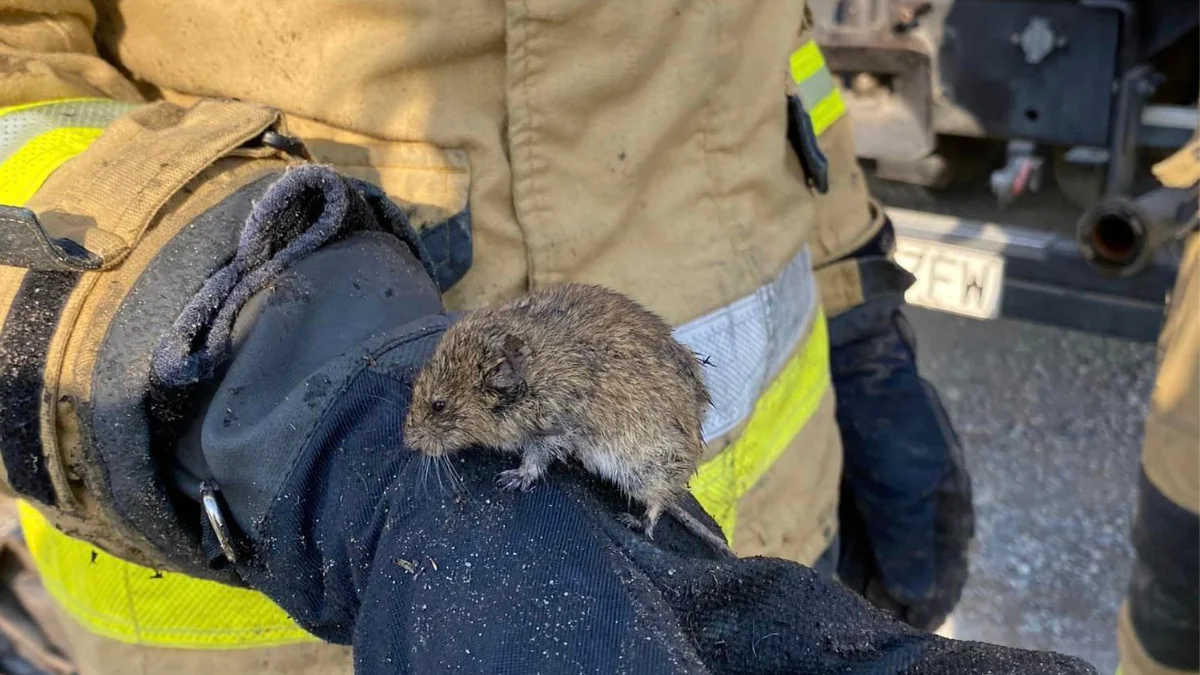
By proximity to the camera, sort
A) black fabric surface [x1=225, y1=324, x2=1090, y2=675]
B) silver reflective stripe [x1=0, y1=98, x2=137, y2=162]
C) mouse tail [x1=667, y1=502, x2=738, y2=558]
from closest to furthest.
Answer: black fabric surface [x1=225, y1=324, x2=1090, y2=675] → mouse tail [x1=667, y1=502, x2=738, y2=558] → silver reflective stripe [x1=0, y1=98, x2=137, y2=162]

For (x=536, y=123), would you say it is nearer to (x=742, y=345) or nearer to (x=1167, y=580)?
(x=742, y=345)

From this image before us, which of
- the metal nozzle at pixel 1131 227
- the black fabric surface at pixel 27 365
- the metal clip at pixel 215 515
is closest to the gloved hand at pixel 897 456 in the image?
the metal nozzle at pixel 1131 227

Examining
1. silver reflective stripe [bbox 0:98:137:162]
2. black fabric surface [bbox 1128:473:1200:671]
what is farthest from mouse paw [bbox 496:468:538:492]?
black fabric surface [bbox 1128:473:1200:671]

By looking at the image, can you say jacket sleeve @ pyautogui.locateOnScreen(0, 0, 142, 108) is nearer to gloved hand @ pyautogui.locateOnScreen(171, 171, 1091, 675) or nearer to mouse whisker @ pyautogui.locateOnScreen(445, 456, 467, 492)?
gloved hand @ pyautogui.locateOnScreen(171, 171, 1091, 675)

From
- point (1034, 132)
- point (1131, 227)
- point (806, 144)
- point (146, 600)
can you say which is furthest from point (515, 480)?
point (1034, 132)

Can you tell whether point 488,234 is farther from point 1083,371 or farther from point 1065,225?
point 1083,371

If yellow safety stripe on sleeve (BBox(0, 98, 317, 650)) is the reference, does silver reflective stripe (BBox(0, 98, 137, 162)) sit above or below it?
above

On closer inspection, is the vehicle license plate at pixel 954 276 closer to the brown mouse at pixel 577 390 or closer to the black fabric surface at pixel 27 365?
the brown mouse at pixel 577 390
